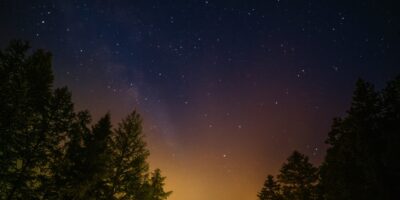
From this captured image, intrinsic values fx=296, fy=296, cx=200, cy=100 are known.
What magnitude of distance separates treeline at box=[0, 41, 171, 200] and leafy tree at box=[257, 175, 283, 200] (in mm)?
27527

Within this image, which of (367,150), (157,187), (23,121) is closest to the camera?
(23,121)

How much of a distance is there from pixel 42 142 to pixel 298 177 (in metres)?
29.2

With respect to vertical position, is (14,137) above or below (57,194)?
above

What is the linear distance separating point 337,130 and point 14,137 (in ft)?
83.4

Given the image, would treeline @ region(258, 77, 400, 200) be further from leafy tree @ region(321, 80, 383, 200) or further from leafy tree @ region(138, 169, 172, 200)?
leafy tree @ region(138, 169, 172, 200)

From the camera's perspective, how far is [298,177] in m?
35.9

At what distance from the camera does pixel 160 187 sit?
33125 mm

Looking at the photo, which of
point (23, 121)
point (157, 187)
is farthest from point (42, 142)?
point (157, 187)

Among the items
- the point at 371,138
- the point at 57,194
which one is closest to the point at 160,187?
the point at 57,194

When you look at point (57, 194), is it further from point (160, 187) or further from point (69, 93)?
point (160, 187)

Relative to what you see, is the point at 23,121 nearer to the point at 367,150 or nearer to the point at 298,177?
the point at 367,150

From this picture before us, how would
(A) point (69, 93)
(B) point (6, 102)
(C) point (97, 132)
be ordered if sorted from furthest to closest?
(C) point (97, 132), (A) point (69, 93), (B) point (6, 102)

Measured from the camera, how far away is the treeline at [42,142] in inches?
607

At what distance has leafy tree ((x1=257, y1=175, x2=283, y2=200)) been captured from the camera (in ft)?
139
